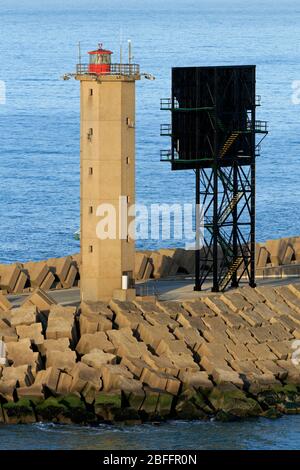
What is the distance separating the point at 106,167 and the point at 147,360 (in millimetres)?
7717

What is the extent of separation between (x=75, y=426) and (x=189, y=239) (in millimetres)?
40508

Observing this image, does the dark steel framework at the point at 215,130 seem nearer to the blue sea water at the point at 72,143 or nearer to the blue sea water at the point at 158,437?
the blue sea water at the point at 158,437

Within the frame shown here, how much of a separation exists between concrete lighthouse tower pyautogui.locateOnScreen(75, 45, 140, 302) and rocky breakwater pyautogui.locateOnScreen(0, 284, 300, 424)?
6.14ft

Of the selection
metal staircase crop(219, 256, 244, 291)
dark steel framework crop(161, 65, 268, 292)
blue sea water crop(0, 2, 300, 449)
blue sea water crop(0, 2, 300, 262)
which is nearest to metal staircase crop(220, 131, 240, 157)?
dark steel framework crop(161, 65, 268, 292)

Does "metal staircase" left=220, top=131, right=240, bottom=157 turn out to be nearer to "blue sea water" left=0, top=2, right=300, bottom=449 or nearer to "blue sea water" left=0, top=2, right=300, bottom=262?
"blue sea water" left=0, top=2, right=300, bottom=449

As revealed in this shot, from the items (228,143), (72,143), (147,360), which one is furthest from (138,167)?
(147,360)

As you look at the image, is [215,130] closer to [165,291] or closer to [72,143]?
[165,291]

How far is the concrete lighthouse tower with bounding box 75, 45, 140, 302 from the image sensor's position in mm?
64500

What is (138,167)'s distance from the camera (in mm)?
115312
